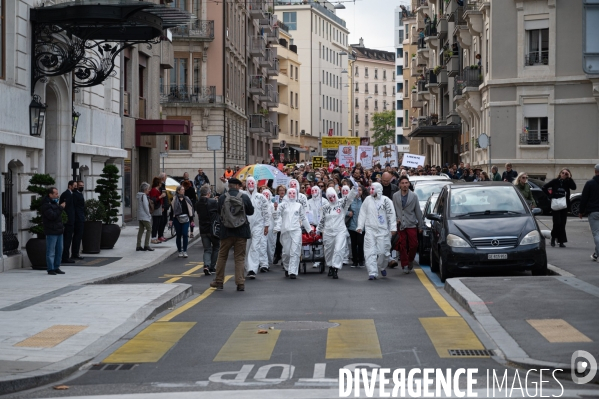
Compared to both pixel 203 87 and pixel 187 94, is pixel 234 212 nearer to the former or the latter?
pixel 187 94

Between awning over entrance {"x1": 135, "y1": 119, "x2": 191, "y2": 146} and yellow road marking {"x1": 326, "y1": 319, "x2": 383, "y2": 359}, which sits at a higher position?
awning over entrance {"x1": 135, "y1": 119, "x2": 191, "y2": 146}

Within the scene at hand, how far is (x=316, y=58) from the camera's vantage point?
128m

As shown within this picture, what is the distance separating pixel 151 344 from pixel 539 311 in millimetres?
4793

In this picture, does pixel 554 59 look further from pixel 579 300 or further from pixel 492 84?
pixel 579 300

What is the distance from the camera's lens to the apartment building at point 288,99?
108 metres

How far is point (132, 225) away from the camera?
3559 cm

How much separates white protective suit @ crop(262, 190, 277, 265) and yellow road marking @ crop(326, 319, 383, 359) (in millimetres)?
7727

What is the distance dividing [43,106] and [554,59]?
28353 mm

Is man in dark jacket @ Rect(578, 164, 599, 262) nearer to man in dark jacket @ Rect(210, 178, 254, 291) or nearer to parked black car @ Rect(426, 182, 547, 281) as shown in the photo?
parked black car @ Rect(426, 182, 547, 281)

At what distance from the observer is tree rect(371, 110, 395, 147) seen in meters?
150

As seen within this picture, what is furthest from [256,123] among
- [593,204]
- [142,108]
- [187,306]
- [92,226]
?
[187,306]

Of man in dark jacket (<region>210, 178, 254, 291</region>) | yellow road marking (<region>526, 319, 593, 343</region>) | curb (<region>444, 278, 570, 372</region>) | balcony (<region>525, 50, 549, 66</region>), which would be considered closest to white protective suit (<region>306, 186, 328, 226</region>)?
man in dark jacket (<region>210, 178, 254, 291</region>)

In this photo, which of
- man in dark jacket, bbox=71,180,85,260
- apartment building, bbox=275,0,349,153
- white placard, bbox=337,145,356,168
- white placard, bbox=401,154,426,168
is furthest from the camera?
apartment building, bbox=275,0,349,153

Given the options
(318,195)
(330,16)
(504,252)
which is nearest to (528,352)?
(504,252)
